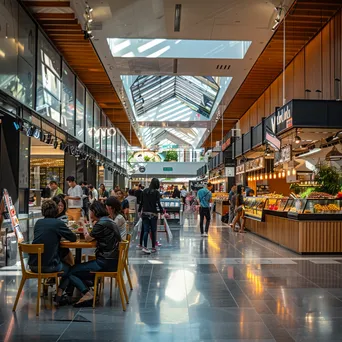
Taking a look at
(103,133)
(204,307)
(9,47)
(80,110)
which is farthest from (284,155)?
(103,133)

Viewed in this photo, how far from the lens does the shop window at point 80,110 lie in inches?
614

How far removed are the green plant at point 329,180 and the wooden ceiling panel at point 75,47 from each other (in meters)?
6.57

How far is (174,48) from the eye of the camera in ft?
43.1

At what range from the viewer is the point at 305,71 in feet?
41.0

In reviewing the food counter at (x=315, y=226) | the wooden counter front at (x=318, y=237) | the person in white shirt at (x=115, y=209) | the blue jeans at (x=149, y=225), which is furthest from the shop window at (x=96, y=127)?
the person in white shirt at (x=115, y=209)

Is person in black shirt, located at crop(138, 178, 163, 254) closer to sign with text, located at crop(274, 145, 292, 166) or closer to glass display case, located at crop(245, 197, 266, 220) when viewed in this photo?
sign with text, located at crop(274, 145, 292, 166)

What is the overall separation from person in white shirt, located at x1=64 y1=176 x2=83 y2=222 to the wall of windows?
6.34 feet

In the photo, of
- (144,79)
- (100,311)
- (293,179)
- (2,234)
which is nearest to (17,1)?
(2,234)

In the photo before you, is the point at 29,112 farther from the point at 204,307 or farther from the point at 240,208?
the point at 240,208

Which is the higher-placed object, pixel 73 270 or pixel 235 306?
pixel 73 270

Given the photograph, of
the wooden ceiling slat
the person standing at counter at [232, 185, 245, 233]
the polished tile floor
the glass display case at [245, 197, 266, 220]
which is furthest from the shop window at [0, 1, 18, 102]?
the person standing at counter at [232, 185, 245, 233]

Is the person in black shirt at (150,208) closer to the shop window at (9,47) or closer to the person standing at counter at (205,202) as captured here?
the shop window at (9,47)

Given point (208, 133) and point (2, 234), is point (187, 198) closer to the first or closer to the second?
point (208, 133)

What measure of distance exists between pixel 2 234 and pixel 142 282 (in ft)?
9.41
